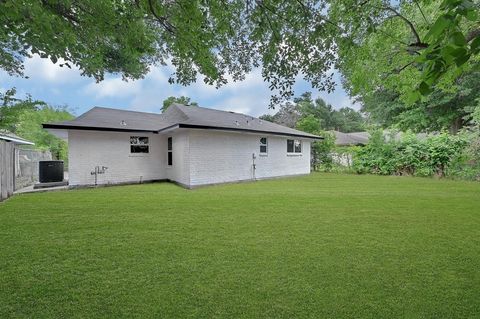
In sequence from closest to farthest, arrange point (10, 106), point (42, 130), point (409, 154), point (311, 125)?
point (10, 106) < point (409, 154) < point (311, 125) < point (42, 130)

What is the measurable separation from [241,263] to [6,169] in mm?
8200

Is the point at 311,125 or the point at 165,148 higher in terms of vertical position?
the point at 311,125

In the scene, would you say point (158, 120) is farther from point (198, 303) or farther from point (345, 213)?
point (198, 303)

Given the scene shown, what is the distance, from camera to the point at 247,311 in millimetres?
2234

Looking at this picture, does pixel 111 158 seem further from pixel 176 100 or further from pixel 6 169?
pixel 176 100

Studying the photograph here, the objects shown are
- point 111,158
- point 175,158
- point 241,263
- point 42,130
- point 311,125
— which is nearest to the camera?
point 241,263

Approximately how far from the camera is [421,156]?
1350 cm

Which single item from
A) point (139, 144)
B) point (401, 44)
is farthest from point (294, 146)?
point (139, 144)

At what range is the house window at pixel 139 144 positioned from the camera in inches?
441

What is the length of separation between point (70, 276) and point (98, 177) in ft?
27.6

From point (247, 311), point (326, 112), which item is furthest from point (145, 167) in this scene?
point (326, 112)

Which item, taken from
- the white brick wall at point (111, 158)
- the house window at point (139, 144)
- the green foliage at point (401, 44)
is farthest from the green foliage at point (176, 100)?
the green foliage at point (401, 44)

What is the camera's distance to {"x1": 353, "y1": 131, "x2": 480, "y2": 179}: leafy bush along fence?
12.2 m

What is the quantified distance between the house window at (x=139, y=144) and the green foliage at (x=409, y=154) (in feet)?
39.5
